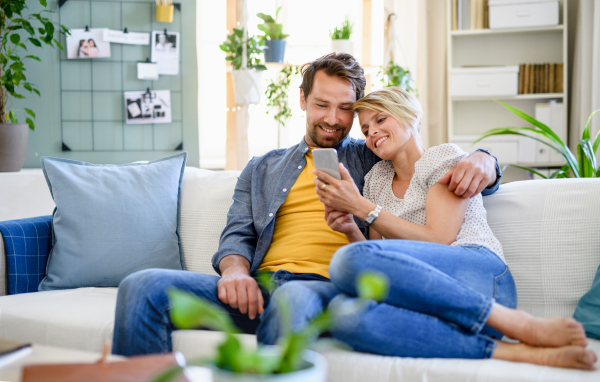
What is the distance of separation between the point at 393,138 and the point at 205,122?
229 centimetres

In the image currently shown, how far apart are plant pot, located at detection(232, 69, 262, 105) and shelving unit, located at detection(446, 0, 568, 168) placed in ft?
4.56

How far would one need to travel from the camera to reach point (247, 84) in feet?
8.79

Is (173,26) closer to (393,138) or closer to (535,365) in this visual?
(393,138)

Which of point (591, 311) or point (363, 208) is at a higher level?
point (363, 208)

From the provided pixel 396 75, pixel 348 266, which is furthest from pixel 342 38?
pixel 348 266

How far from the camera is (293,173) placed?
1.67 meters

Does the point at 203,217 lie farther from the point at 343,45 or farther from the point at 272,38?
the point at 343,45

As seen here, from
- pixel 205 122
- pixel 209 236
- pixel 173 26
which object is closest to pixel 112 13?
pixel 173 26

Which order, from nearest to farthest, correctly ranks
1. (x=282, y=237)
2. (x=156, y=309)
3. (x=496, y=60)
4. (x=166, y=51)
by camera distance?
1. (x=156, y=309)
2. (x=282, y=237)
3. (x=166, y=51)
4. (x=496, y=60)

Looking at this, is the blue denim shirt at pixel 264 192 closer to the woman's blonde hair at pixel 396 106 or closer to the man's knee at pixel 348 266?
the woman's blonde hair at pixel 396 106

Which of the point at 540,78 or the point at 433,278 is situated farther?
the point at 540,78

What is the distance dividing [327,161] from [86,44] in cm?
192

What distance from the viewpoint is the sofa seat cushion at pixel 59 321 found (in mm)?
1343

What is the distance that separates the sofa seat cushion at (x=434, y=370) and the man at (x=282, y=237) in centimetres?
13
